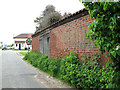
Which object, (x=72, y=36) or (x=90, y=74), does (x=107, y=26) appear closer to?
(x=90, y=74)

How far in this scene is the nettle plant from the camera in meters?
4.04

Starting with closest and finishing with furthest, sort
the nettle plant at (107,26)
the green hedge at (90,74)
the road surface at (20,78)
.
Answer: the nettle plant at (107,26) → the green hedge at (90,74) → the road surface at (20,78)

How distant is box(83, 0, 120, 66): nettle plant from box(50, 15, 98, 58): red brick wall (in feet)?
4.54

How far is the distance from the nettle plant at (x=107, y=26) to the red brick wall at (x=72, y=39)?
4.54 ft

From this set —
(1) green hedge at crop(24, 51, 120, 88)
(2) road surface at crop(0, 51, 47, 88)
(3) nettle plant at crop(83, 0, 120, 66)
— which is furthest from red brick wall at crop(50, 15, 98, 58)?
(2) road surface at crop(0, 51, 47, 88)

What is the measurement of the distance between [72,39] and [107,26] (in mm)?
3522

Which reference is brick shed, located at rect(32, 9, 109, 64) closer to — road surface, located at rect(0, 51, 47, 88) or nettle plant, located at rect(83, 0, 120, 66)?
nettle plant, located at rect(83, 0, 120, 66)

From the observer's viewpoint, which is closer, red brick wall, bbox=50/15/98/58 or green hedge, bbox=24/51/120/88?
green hedge, bbox=24/51/120/88

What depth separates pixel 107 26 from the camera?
4.29m

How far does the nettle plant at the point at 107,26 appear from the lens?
404cm

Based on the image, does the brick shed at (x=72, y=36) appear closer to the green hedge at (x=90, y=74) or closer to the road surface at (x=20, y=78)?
the green hedge at (x=90, y=74)

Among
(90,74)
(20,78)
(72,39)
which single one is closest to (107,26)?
(90,74)

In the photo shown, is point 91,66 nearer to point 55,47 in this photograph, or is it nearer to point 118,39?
point 118,39

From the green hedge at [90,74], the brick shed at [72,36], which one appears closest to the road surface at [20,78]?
the green hedge at [90,74]
